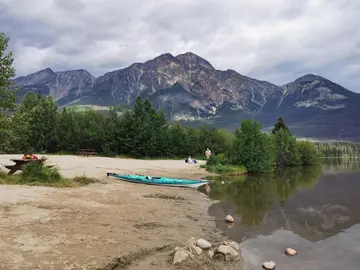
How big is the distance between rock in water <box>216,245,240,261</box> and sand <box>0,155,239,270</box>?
0.50 m

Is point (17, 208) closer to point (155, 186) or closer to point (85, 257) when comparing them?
point (85, 257)

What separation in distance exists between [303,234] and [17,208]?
50.5ft

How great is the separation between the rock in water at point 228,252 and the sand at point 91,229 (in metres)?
0.50

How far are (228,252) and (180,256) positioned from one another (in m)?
2.47

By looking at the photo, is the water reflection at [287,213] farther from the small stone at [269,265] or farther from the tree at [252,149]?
the tree at [252,149]

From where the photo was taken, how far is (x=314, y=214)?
84.3 ft

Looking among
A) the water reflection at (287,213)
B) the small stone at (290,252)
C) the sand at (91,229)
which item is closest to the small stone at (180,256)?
the sand at (91,229)

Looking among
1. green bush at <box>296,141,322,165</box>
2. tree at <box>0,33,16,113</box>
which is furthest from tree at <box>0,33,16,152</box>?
green bush at <box>296,141,322,165</box>

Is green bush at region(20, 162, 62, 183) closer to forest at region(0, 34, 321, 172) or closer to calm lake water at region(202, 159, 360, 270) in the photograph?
calm lake water at region(202, 159, 360, 270)

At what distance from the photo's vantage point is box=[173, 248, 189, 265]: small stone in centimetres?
1238

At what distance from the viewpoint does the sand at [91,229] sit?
37.1 feet

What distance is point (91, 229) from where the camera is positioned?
1501 centimetres

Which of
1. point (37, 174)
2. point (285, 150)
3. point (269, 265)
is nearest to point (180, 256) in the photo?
point (269, 265)

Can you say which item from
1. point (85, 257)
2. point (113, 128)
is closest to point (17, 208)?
point (85, 257)
